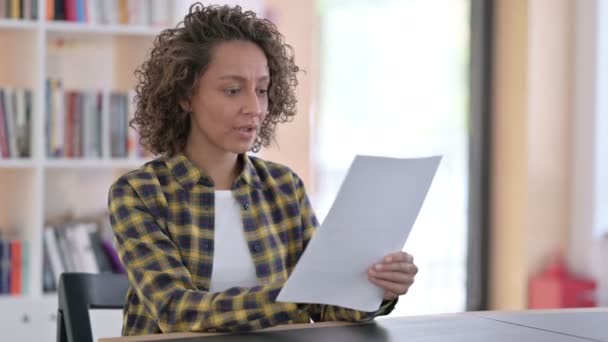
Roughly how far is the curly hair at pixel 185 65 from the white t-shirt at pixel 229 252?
6.5 inches

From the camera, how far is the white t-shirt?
1607 millimetres

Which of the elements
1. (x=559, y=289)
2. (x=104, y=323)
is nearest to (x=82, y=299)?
(x=104, y=323)

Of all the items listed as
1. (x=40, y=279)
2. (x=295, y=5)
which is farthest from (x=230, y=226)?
(x=295, y=5)

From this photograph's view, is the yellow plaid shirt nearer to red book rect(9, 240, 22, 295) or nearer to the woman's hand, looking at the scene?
the woman's hand

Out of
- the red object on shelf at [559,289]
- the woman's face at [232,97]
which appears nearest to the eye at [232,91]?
the woman's face at [232,97]

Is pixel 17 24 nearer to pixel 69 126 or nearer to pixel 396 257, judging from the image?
pixel 69 126

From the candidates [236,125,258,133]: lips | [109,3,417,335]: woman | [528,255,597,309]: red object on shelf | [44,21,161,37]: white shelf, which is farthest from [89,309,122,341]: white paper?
[528,255,597,309]: red object on shelf

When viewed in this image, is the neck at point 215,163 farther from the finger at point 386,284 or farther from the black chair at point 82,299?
the finger at point 386,284

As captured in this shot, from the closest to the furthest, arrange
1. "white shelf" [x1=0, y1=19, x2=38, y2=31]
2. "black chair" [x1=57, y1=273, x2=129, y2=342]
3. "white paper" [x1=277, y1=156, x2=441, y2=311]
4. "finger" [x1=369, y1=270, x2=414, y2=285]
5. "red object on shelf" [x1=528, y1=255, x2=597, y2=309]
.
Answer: "white paper" [x1=277, y1=156, x2=441, y2=311] → "finger" [x1=369, y1=270, x2=414, y2=285] → "black chair" [x1=57, y1=273, x2=129, y2=342] → "white shelf" [x1=0, y1=19, x2=38, y2=31] → "red object on shelf" [x1=528, y1=255, x2=597, y2=309]

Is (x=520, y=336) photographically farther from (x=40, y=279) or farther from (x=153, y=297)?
(x=40, y=279)

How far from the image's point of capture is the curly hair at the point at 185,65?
168 centimetres

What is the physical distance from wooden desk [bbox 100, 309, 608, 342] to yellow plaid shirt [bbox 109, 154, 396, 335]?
0.13 feet

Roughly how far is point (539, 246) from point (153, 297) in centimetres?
296

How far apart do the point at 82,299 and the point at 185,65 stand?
1.45 ft
